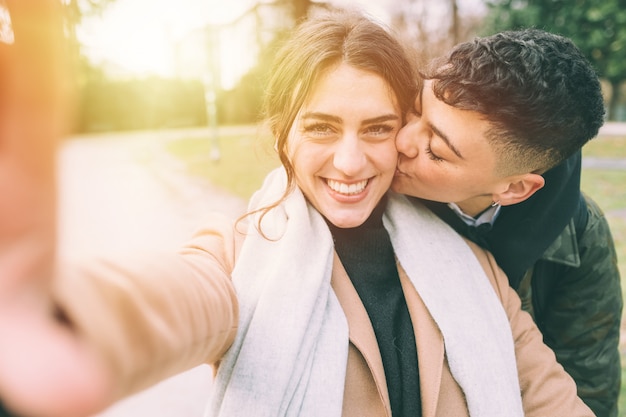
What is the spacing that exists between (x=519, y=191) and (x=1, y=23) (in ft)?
5.91

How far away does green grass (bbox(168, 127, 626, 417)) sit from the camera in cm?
515

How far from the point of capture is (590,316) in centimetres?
221

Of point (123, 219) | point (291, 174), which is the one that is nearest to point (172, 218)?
point (123, 219)

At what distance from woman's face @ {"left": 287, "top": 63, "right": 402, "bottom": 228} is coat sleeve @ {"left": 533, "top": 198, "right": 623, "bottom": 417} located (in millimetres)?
977

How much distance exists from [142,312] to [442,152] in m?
1.31

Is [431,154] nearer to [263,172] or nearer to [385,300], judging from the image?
[385,300]

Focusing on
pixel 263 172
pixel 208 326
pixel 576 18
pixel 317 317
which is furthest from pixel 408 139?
pixel 576 18

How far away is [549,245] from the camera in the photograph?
1.92m

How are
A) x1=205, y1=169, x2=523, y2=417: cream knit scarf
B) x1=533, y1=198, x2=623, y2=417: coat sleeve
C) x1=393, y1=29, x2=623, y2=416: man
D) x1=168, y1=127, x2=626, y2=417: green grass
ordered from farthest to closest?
1. x1=168, y1=127, x2=626, y2=417: green grass
2. x1=533, y1=198, x2=623, y2=417: coat sleeve
3. x1=393, y1=29, x2=623, y2=416: man
4. x1=205, y1=169, x2=523, y2=417: cream knit scarf

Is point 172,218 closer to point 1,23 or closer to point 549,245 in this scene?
point 549,245

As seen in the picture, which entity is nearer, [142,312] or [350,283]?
[142,312]

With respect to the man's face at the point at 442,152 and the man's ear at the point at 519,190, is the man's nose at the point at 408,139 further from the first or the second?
the man's ear at the point at 519,190

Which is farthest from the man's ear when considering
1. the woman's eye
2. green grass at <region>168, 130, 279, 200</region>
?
green grass at <region>168, 130, 279, 200</region>

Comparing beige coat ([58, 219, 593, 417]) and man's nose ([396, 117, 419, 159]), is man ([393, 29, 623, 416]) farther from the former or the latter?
beige coat ([58, 219, 593, 417])
